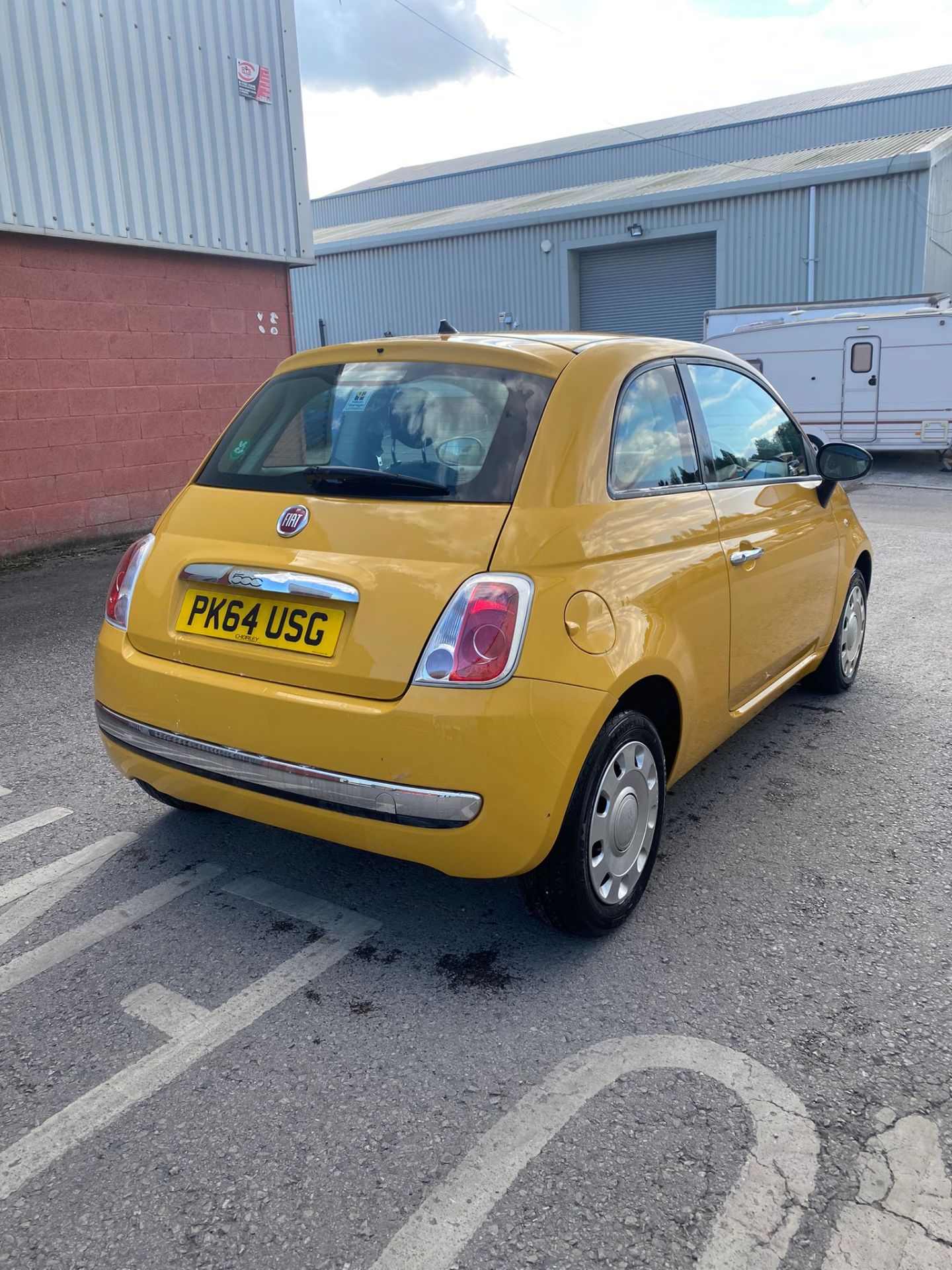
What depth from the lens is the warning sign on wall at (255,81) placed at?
34.6 ft

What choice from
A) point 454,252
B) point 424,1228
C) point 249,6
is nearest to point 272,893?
point 424,1228

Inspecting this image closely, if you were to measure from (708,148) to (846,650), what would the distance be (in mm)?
35001

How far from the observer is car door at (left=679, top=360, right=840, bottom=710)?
3.61 meters

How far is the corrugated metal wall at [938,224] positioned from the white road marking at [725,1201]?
22307 mm

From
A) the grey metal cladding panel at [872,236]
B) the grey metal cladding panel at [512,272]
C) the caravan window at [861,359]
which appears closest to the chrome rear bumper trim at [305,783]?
the caravan window at [861,359]

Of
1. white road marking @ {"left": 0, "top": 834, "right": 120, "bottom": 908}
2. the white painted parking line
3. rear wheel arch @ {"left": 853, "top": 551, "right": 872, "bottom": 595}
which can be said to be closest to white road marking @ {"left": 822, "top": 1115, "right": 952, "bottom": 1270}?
white road marking @ {"left": 0, "top": 834, "right": 120, "bottom": 908}

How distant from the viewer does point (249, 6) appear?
1054 cm

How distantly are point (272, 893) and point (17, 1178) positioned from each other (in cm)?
120

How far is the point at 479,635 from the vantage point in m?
2.56

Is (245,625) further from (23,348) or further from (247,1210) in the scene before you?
(23,348)

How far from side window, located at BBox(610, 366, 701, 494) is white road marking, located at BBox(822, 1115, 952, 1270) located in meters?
1.75

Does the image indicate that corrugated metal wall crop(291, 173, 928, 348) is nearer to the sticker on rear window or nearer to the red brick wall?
the red brick wall

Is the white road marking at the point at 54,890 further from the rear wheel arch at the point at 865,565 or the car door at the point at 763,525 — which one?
the rear wheel arch at the point at 865,565

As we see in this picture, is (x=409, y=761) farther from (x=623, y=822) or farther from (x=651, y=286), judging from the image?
(x=651, y=286)
